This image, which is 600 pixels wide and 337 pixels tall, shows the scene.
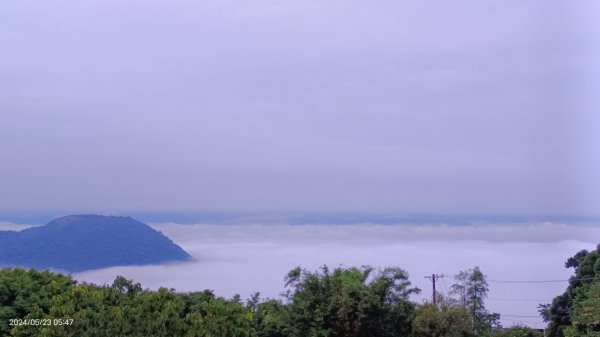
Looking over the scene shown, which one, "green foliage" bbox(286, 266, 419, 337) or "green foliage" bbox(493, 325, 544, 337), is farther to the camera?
"green foliage" bbox(493, 325, 544, 337)

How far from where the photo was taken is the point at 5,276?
554 inches

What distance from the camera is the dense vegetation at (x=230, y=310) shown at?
39.5 feet

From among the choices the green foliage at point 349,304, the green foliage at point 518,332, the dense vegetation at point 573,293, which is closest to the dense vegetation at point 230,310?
the green foliage at point 349,304

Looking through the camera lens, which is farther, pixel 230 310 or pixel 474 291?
pixel 474 291

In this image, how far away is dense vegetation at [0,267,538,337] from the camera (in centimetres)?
1204

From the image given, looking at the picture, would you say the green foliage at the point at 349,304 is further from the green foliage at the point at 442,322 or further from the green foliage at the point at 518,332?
the green foliage at the point at 518,332

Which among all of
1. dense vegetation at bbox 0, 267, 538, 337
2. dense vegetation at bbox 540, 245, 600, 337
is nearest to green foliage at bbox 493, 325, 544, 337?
dense vegetation at bbox 540, 245, 600, 337

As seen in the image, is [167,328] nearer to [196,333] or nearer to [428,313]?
[196,333]

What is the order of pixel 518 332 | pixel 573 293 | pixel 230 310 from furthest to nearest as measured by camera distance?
1. pixel 573 293
2. pixel 518 332
3. pixel 230 310

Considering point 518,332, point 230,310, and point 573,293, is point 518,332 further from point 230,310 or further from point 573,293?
point 230,310

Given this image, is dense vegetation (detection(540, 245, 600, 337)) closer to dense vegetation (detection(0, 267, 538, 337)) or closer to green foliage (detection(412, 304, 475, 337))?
dense vegetation (detection(0, 267, 538, 337))

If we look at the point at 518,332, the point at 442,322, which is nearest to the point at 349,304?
the point at 442,322

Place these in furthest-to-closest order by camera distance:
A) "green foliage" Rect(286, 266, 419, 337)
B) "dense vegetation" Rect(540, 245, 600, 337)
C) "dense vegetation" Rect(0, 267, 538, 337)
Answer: "dense vegetation" Rect(540, 245, 600, 337) → "green foliage" Rect(286, 266, 419, 337) → "dense vegetation" Rect(0, 267, 538, 337)

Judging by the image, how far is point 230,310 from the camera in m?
12.9
